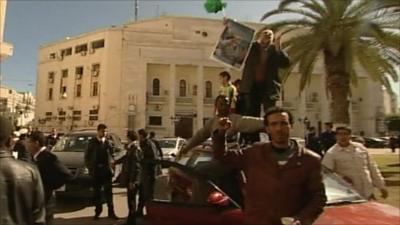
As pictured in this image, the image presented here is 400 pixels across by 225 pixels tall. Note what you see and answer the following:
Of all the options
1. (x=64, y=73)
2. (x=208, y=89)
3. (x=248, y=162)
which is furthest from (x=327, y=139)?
(x=64, y=73)

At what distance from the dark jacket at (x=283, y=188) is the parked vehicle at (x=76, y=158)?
20.5ft

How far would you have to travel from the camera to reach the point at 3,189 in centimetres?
312

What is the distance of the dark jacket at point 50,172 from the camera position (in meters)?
5.15

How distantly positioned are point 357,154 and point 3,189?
4.34 meters

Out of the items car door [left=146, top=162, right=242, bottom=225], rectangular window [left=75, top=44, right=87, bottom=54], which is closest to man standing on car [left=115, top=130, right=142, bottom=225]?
A: car door [left=146, top=162, right=242, bottom=225]

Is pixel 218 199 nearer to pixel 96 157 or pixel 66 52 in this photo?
pixel 96 157

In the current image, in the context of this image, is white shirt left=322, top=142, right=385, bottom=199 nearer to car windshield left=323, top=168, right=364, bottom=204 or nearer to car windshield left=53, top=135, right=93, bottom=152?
car windshield left=323, top=168, right=364, bottom=204

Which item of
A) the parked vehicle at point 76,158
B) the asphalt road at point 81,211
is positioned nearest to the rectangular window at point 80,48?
the parked vehicle at point 76,158

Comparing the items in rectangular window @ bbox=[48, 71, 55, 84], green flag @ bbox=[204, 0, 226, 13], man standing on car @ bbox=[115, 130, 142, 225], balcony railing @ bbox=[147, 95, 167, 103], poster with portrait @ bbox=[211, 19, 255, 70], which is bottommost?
man standing on car @ bbox=[115, 130, 142, 225]

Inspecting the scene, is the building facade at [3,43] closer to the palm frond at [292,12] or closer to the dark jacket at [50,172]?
the palm frond at [292,12]

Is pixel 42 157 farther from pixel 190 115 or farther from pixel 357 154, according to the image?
pixel 190 115

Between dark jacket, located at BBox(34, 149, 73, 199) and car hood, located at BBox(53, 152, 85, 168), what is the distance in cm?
561

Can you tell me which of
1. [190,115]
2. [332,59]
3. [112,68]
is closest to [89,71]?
[112,68]

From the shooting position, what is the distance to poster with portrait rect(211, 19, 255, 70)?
20.2 feet
